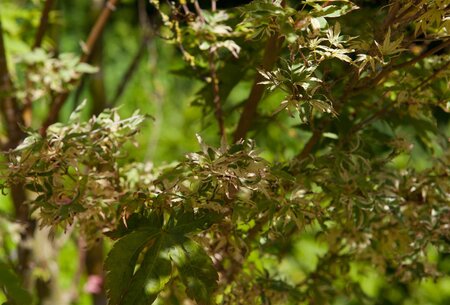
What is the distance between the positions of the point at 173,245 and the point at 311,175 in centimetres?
36

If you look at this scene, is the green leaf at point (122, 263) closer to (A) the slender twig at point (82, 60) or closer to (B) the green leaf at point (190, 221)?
(B) the green leaf at point (190, 221)

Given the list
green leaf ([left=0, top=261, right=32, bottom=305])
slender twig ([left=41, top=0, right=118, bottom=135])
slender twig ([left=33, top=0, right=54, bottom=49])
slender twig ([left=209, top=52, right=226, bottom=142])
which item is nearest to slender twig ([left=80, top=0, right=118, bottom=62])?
slender twig ([left=41, top=0, right=118, bottom=135])

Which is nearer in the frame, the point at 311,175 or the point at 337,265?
the point at 311,175

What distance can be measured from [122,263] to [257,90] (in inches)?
18.7

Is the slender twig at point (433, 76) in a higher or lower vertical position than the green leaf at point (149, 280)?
higher

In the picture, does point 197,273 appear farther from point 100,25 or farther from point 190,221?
point 100,25

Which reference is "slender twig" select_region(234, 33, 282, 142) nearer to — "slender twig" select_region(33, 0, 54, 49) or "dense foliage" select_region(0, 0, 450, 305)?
"dense foliage" select_region(0, 0, 450, 305)

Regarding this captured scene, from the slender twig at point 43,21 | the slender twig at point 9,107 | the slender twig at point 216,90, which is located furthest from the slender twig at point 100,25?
the slender twig at point 216,90

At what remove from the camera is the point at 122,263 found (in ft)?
3.43

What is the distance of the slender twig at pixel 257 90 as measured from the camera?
1.26m

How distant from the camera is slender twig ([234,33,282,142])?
1.26m

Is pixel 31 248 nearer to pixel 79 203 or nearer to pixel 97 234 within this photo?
pixel 97 234

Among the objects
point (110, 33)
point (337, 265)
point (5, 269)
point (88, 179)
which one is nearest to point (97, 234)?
point (88, 179)

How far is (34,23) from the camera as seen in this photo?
2.35 metres
